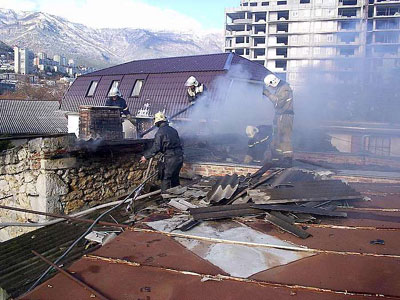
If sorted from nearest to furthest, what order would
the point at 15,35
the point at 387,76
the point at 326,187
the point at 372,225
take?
the point at 372,225, the point at 326,187, the point at 387,76, the point at 15,35

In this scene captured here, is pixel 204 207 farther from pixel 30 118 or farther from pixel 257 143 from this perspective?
pixel 30 118

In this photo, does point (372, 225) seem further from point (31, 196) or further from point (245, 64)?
point (245, 64)

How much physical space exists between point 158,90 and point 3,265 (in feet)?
53.9

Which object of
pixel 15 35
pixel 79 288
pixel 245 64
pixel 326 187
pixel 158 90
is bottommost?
pixel 79 288

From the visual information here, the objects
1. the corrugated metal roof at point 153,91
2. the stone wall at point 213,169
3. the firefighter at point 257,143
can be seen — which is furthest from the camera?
the corrugated metal roof at point 153,91

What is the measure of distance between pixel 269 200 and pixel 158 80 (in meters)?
17.0

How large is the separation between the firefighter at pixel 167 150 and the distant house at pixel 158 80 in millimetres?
9211

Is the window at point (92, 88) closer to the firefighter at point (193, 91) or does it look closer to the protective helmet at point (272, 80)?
the firefighter at point (193, 91)

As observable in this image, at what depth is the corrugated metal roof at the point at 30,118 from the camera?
25125 millimetres

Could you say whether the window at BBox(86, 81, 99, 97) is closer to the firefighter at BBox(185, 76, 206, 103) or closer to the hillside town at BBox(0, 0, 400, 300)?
the hillside town at BBox(0, 0, 400, 300)

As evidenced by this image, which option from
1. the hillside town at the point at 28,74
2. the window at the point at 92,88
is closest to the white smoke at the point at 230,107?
the window at the point at 92,88

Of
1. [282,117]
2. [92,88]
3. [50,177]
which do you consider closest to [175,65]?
[92,88]

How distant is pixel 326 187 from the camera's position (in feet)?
18.0

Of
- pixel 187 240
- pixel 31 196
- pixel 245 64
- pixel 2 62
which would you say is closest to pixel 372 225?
pixel 187 240
